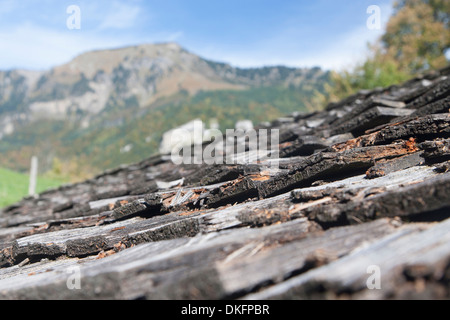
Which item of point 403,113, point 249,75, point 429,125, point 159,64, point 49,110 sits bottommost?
point 429,125

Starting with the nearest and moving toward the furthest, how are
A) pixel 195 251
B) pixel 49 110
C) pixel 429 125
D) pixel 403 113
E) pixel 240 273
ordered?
pixel 240 273, pixel 195 251, pixel 429 125, pixel 403 113, pixel 49 110

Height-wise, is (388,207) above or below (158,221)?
above

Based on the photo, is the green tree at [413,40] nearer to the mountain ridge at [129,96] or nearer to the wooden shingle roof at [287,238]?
the wooden shingle roof at [287,238]

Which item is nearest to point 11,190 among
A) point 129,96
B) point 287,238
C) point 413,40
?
point 287,238

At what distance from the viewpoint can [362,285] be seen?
0.87m

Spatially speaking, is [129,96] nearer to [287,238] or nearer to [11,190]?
[11,190]

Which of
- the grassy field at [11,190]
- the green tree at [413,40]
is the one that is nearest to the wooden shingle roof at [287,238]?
the grassy field at [11,190]

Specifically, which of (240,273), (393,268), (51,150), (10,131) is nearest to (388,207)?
(393,268)

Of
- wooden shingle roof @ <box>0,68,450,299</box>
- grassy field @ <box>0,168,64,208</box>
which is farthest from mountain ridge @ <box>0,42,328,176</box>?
wooden shingle roof @ <box>0,68,450,299</box>

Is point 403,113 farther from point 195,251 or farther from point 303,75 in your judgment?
point 303,75

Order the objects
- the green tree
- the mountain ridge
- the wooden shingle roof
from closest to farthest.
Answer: the wooden shingle roof → the green tree → the mountain ridge

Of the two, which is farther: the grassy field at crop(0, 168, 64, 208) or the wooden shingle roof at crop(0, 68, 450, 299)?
the grassy field at crop(0, 168, 64, 208)

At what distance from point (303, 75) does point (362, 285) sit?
104417mm

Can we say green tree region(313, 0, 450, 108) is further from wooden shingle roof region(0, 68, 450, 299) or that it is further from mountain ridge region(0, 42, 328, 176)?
mountain ridge region(0, 42, 328, 176)
